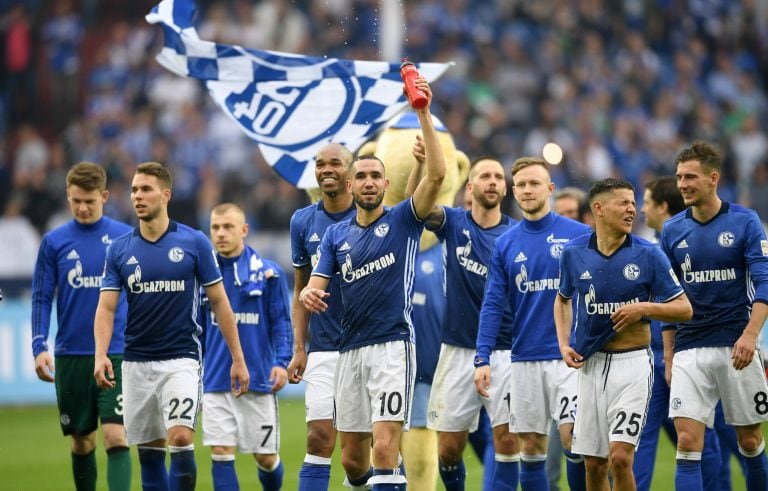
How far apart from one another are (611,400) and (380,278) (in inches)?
60.9

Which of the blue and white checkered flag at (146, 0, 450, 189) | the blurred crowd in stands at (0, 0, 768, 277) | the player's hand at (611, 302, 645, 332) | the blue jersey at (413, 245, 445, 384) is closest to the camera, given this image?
the player's hand at (611, 302, 645, 332)

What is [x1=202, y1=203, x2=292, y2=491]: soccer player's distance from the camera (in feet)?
29.3

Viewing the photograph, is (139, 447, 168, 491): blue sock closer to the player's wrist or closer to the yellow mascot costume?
the yellow mascot costume

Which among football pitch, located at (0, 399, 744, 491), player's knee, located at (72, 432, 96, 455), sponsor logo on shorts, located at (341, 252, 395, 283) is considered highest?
→ sponsor logo on shorts, located at (341, 252, 395, 283)

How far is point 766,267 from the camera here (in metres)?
7.72

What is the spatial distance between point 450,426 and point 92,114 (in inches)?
492

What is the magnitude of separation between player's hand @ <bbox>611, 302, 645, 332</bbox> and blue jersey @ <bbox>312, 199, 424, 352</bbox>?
4.08 feet

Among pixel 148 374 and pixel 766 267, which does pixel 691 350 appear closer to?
pixel 766 267

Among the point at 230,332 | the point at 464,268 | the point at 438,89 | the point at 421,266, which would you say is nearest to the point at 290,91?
the point at 421,266

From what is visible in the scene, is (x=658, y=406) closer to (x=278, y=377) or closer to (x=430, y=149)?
(x=278, y=377)

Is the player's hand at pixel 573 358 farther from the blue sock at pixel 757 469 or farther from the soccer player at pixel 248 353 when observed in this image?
the soccer player at pixel 248 353

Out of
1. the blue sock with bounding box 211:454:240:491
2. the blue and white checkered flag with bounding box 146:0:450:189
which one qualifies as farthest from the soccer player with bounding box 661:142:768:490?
the blue sock with bounding box 211:454:240:491

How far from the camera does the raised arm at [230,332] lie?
8.07m

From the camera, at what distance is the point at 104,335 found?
8039mm
